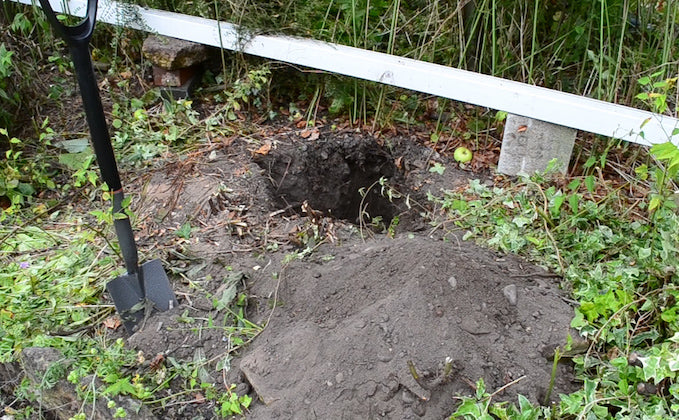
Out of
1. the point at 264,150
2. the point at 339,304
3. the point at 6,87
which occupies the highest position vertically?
the point at 6,87

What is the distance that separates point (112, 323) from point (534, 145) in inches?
80.6

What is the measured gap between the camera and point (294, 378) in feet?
7.02

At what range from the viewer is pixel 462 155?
3.32 m

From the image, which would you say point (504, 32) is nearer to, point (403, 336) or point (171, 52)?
point (171, 52)

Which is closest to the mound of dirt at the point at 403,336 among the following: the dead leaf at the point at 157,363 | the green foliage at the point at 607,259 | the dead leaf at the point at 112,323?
the green foliage at the point at 607,259

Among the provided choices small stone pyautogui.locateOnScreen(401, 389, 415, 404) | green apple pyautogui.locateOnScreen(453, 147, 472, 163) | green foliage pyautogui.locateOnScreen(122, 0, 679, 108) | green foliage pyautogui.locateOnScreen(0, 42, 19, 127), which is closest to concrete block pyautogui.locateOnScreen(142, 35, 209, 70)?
green foliage pyautogui.locateOnScreen(122, 0, 679, 108)

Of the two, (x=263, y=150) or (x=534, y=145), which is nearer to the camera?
(x=534, y=145)

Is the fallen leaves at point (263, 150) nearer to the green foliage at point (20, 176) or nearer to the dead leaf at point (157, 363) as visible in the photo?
the green foliage at point (20, 176)

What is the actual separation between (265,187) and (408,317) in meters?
1.26

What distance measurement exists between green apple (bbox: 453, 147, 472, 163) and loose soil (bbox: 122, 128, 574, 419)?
104 millimetres

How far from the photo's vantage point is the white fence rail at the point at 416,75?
9.46 ft

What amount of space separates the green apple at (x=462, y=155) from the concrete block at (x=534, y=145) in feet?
0.68

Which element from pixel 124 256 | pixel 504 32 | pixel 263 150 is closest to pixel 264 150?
pixel 263 150

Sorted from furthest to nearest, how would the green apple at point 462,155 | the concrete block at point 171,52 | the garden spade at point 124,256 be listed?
the concrete block at point 171,52
the green apple at point 462,155
the garden spade at point 124,256
